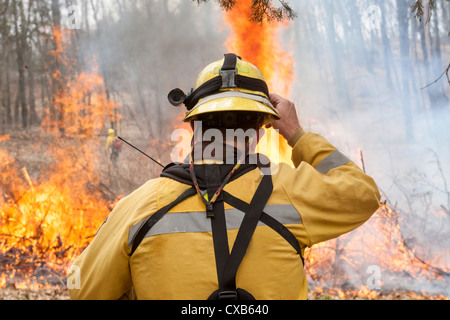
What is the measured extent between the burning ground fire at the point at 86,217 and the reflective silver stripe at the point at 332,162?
476 cm

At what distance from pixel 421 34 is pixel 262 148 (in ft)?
17.7

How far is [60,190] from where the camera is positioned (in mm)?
9031

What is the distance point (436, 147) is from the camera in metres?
7.98

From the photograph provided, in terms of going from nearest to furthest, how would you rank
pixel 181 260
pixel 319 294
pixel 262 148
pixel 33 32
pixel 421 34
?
pixel 181 260
pixel 319 294
pixel 262 148
pixel 421 34
pixel 33 32

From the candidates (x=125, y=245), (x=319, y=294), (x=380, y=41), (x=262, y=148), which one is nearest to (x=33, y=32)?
(x=262, y=148)

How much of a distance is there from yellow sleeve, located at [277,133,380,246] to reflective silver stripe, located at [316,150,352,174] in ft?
0.06

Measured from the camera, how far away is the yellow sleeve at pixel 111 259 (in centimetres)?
180

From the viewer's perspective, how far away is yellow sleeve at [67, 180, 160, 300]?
180 cm

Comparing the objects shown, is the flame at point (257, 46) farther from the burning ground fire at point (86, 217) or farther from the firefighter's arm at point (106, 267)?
the firefighter's arm at point (106, 267)

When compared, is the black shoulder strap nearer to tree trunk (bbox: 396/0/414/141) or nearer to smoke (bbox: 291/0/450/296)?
smoke (bbox: 291/0/450/296)

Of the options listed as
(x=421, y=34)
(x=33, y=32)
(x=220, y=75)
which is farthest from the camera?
(x=33, y=32)

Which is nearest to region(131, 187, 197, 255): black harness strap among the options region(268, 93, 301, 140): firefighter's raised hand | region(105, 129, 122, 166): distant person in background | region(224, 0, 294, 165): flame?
region(268, 93, 301, 140): firefighter's raised hand

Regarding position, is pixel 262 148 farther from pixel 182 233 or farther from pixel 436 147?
pixel 182 233

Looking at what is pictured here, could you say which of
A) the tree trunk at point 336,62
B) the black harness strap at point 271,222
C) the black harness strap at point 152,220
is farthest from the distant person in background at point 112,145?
the black harness strap at point 271,222
